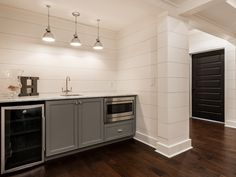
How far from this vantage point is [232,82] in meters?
4.23

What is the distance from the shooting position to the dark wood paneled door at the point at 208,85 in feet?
14.9

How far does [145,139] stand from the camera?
9.98 feet

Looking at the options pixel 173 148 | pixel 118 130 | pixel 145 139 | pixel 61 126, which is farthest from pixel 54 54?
pixel 173 148

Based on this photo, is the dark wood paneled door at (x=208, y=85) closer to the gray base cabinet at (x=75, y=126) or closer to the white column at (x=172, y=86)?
the white column at (x=172, y=86)

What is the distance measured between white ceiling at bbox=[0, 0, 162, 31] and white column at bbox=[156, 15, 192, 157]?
484mm

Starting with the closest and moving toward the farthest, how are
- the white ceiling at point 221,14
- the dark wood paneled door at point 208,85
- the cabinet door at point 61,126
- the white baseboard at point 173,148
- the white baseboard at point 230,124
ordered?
1. the cabinet door at point 61,126
2. the white baseboard at point 173,148
3. the white ceiling at point 221,14
4. the white baseboard at point 230,124
5. the dark wood paneled door at point 208,85

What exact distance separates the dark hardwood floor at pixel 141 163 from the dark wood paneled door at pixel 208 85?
1884 mm

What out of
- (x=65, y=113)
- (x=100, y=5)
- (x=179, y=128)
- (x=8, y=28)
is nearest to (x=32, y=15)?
(x=8, y=28)

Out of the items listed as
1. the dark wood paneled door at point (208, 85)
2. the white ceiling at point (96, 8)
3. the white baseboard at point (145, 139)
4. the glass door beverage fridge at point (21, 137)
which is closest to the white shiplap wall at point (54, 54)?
the white ceiling at point (96, 8)

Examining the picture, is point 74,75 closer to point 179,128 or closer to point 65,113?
point 65,113

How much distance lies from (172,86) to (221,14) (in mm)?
1829

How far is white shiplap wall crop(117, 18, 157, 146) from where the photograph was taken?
9.48 feet

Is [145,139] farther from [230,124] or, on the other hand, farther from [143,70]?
[230,124]

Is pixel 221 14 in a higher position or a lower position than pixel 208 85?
higher
